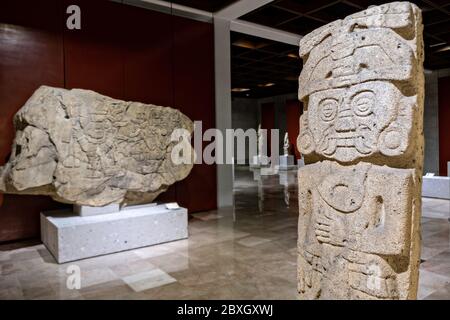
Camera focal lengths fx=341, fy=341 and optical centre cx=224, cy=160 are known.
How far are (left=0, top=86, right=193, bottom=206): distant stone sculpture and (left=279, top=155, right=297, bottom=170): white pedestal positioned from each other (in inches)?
476

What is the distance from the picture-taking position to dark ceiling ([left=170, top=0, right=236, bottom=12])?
21.7 ft

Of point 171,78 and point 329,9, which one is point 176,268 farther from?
point 329,9

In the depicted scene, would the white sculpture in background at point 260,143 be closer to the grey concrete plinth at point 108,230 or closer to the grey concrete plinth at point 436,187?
the grey concrete plinth at point 436,187

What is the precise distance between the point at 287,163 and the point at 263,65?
663 cm

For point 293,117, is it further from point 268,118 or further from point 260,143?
point 268,118

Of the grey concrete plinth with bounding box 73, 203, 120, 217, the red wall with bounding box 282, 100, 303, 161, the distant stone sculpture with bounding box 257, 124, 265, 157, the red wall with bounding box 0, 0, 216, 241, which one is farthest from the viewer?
the distant stone sculpture with bounding box 257, 124, 265, 157

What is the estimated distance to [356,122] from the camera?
7.55 feet

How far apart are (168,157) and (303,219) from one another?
9.88ft

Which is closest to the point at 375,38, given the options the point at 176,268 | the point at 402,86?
the point at 402,86

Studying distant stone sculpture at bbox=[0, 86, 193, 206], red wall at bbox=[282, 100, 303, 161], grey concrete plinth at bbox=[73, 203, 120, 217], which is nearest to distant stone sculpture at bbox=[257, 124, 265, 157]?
red wall at bbox=[282, 100, 303, 161]

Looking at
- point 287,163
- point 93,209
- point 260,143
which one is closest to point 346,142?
point 93,209

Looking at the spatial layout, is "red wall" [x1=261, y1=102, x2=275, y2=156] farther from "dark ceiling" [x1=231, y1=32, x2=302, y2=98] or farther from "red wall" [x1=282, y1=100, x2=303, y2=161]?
"dark ceiling" [x1=231, y1=32, x2=302, y2=98]

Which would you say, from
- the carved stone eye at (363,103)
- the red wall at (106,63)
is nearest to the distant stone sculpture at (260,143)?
the red wall at (106,63)

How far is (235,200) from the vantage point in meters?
8.39
